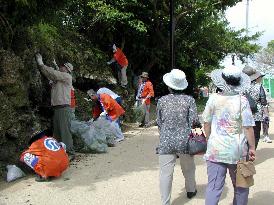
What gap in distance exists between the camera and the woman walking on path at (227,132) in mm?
4535

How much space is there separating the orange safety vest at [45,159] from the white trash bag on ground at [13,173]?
192 mm

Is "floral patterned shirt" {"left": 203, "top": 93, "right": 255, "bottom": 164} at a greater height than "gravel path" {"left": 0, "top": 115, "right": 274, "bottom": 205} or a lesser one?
greater

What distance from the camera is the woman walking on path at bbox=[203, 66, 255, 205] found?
179 inches

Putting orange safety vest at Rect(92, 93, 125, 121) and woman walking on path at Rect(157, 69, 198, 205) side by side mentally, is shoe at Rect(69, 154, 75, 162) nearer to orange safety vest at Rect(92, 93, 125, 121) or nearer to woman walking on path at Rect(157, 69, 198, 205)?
orange safety vest at Rect(92, 93, 125, 121)

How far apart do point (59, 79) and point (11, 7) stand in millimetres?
1526

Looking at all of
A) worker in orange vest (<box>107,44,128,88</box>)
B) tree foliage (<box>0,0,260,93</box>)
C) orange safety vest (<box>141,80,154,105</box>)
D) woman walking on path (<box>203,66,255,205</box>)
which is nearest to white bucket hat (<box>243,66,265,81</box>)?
woman walking on path (<box>203,66,255,205</box>)

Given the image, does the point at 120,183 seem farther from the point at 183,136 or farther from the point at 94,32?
the point at 94,32

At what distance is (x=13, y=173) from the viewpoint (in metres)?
6.79

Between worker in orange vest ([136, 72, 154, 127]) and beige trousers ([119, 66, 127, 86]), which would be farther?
beige trousers ([119, 66, 127, 86])

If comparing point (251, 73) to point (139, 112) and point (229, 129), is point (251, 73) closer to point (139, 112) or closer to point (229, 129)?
point (229, 129)

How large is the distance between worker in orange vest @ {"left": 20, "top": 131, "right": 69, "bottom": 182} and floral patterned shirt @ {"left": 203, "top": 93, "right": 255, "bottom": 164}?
115 inches

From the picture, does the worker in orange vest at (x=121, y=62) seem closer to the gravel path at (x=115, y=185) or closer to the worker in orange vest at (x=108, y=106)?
the worker in orange vest at (x=108, y=106)

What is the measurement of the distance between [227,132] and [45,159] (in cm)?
319

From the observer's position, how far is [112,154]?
9.09 meters
